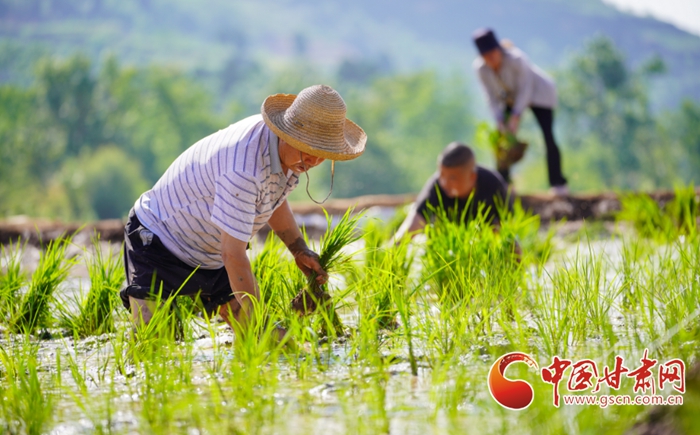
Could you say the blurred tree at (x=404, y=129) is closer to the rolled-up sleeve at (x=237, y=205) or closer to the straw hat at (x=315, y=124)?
the straw hat at (x=315, y=124)

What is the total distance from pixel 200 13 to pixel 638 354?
19282cm

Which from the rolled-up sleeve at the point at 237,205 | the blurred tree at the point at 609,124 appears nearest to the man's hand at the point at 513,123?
the rolled-up sleeve at the point at 237,205

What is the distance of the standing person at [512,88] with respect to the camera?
757cm

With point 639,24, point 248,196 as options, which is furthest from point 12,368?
point 639,24

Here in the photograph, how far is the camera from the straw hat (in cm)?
268

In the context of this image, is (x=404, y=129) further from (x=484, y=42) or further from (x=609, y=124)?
(x=484, y=42)

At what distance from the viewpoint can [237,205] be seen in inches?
106

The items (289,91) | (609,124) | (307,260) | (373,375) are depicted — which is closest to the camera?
(373,375)

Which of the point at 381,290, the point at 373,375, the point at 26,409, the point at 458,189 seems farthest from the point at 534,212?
the point at 26,409

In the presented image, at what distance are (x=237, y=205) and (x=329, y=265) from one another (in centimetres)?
59

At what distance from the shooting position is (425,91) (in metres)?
88.4

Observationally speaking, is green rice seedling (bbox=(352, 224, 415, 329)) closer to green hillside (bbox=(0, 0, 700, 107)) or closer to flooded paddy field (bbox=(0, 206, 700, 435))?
flooded paddy field (bbox=(0, 206, 700, 435))

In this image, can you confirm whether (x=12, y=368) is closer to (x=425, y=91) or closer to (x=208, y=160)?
(x=208, y=160)

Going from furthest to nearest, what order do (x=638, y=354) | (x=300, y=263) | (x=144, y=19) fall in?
1. (x=144, y=19)
2. (x=300, y=263)
3. (x=638, y=354)
